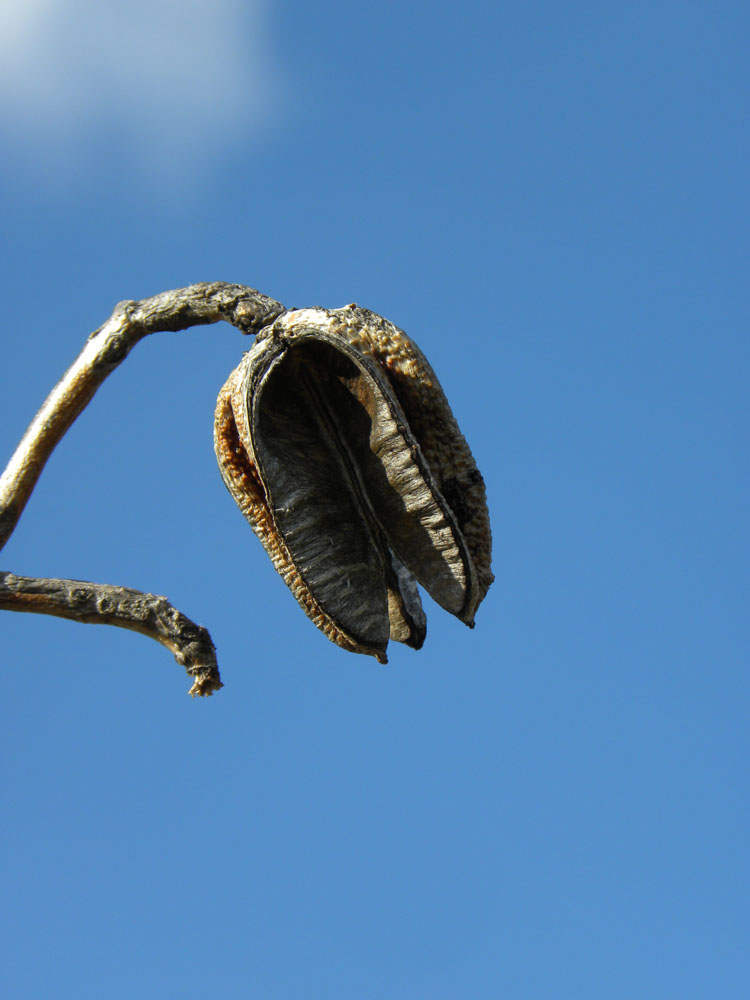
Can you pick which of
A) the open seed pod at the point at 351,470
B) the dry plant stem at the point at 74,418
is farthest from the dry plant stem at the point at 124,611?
the open seed pod at the point at 351,470

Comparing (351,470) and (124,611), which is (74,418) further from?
(351,470)

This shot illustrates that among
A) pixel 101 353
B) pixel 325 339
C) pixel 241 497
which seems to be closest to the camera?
pixel 325 339

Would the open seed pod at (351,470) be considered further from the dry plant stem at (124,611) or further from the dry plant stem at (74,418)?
the dry plant stem at (124,611)

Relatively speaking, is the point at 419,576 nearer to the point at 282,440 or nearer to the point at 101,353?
the point at 282,440

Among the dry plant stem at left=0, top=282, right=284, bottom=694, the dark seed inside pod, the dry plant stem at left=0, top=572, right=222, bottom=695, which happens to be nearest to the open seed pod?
the dark seed inside pod

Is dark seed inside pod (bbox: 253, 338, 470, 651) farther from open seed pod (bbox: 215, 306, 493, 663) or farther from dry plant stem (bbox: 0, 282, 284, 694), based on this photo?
dry plant stem (bbox: 0, 282, 284, 694)

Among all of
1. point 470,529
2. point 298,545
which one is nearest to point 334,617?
point 298,545
